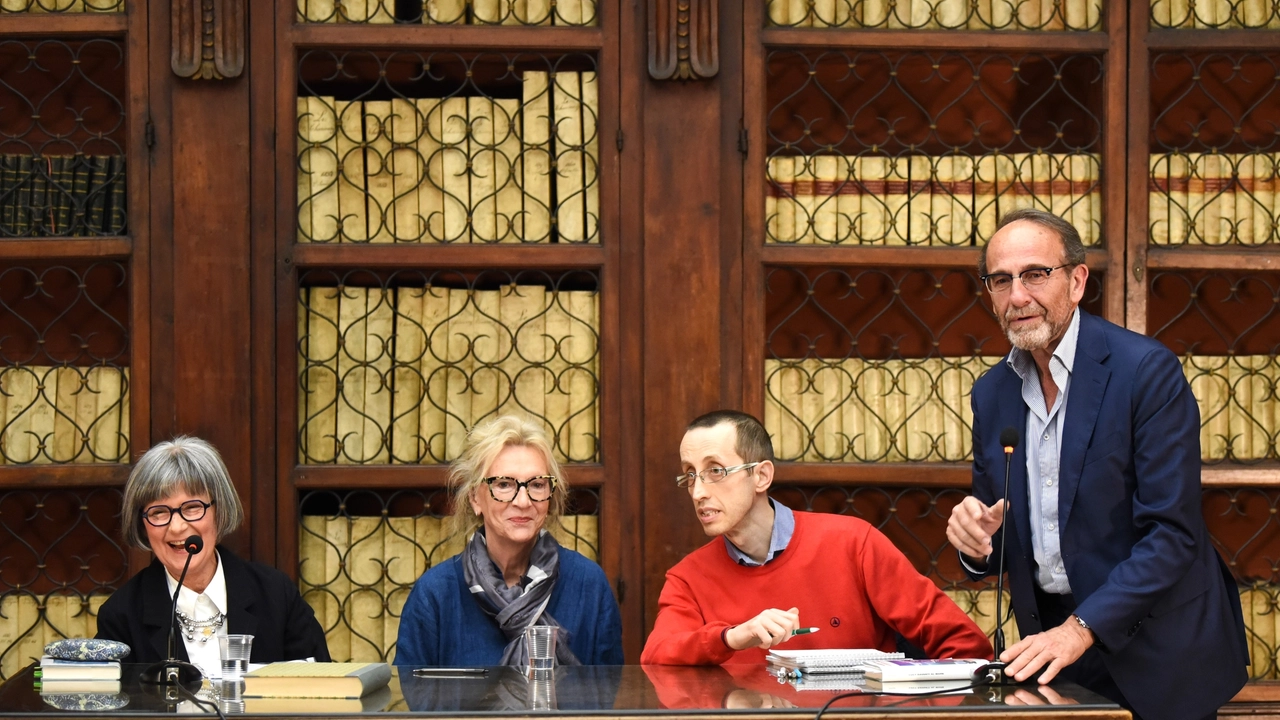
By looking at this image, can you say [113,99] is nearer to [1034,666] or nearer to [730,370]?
[730,370]

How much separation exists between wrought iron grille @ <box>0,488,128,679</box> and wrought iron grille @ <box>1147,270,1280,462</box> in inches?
111

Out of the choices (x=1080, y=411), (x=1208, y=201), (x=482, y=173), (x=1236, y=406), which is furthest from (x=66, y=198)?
(x=1236, y=406)

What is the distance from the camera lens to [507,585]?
3.09 meters

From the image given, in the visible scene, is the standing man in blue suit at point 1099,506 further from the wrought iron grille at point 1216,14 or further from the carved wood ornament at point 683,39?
the wrought iron grille at point 1216,14

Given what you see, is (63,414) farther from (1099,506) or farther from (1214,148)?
(1214,148)

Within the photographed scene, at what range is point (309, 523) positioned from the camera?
11.7 ft

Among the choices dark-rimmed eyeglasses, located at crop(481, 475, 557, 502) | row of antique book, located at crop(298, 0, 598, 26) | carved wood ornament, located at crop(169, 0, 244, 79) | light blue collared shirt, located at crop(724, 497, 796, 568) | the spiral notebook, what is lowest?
the spiral notebook

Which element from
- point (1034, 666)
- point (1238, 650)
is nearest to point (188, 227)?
point (1034, 666)

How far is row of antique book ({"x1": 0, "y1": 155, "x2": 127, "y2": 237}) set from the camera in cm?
356

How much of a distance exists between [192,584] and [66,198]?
1.14 meters

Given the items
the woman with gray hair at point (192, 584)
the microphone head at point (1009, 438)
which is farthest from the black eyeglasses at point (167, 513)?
the microphone head at point (1009, 438)

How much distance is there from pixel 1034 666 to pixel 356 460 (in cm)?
185

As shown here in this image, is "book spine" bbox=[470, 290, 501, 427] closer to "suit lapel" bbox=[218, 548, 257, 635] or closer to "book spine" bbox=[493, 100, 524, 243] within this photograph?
"book spine" bbox=[493, 100, 524, 243]

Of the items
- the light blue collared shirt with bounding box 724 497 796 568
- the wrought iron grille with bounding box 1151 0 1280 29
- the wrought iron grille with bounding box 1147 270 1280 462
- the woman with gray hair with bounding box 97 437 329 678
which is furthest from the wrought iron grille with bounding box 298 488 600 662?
the wrought iron grille with bounding box 1151 0 1280 29
